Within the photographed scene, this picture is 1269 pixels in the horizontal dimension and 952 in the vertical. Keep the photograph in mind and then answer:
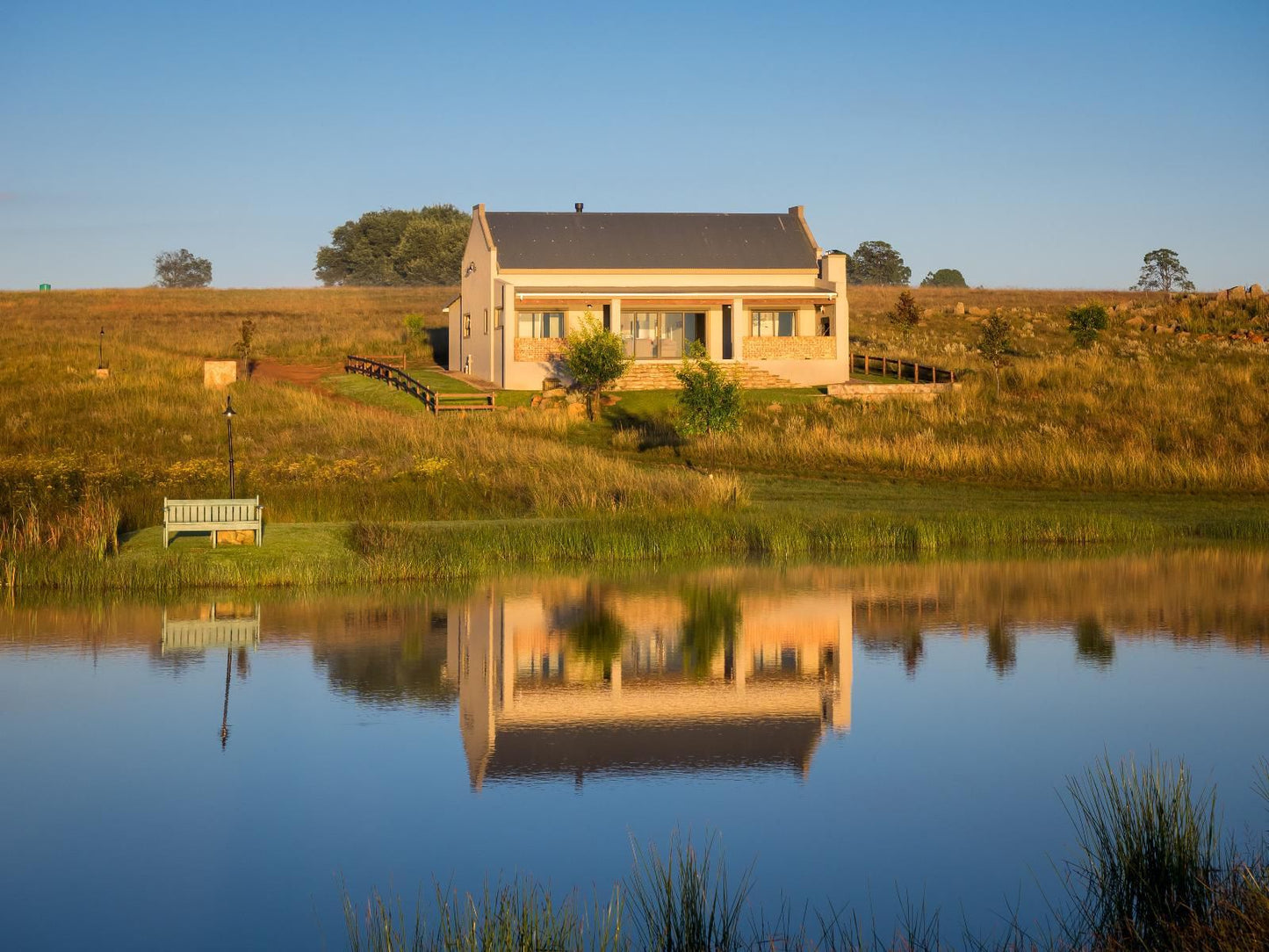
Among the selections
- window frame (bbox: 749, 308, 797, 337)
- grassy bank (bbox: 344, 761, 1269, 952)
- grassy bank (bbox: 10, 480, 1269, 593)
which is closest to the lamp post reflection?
grassy bank (bbox: 10, 480, 1269, 593)

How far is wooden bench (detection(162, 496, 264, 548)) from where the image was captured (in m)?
23.3

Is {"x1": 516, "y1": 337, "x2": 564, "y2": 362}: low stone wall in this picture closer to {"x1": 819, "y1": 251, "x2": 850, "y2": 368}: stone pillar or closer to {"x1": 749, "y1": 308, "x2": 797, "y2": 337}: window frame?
{"x1": 749, "y1": 308, "x2": 797, "y2": 337}: window frame

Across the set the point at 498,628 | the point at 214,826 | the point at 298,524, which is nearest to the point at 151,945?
the point at 214,826

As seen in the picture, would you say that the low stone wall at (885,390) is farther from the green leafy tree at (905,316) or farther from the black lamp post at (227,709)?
the black lamp post at (227,709)

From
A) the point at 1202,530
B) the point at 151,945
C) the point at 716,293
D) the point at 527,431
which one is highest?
the point at 716,293

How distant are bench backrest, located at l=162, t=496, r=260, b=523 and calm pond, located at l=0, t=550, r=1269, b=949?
266cm

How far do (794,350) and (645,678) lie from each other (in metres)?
36.2

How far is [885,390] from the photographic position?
153 ft

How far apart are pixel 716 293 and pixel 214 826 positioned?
137 feet

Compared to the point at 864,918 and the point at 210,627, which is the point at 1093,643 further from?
the point at 210,627

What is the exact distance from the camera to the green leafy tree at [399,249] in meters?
120

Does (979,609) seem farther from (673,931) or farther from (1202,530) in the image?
(673,931)

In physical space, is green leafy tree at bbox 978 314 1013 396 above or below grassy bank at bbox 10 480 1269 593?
above

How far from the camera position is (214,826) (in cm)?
1142
